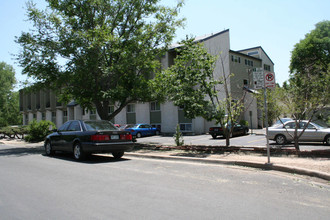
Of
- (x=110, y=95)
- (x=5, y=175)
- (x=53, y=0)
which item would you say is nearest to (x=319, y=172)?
(x=5, y=175)

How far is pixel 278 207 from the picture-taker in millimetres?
4551

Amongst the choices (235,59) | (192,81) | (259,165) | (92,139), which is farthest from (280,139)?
(235,59)

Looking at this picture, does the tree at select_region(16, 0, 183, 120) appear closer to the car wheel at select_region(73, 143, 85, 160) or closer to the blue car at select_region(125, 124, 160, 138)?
the car wheel at select_region(73, 143, 85, 160)

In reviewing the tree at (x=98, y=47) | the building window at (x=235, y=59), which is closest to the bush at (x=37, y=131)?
the tree at (x=98, y=47)

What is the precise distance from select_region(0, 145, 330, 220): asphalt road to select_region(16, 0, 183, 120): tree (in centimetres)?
903

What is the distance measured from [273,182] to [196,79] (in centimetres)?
667

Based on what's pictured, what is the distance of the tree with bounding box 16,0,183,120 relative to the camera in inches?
620

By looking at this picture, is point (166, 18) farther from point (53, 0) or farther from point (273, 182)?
point (273, 182)

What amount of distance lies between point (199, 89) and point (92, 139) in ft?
17.6

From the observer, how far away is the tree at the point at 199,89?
11.7 metres

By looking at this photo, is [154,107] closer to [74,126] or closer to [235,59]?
[235,59]

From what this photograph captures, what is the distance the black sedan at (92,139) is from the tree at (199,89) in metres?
3.08

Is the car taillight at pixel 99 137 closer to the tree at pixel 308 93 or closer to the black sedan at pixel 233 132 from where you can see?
the tree at pixel 308 93

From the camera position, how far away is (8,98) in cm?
6681
